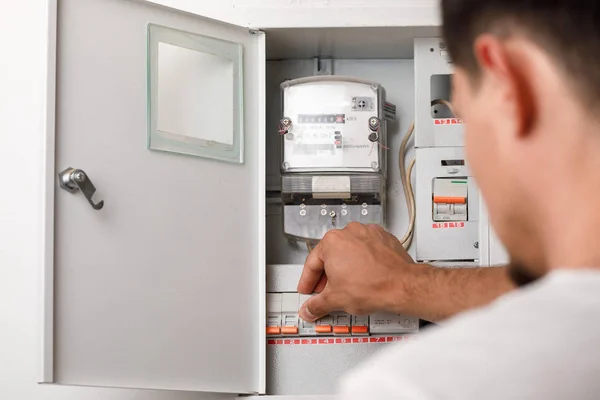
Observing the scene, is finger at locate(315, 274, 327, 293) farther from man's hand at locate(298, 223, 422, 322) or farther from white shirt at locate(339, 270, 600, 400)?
white shirt at locate(339, 270, 600, 400)

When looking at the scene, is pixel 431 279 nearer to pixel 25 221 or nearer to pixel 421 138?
pixel 421 138

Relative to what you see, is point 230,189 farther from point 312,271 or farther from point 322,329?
point 322,329

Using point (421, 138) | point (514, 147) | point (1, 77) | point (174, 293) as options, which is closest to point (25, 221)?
point (1, 77)

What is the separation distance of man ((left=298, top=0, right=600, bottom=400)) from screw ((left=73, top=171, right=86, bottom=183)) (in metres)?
0.80

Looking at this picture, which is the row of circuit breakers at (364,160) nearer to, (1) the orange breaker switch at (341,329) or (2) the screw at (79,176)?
(1) the orange breaker switch at (341,329)

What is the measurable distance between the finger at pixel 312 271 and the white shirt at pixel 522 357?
3.42 ft

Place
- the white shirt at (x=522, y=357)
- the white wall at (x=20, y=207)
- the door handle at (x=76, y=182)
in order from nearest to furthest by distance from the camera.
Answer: the white shirt at (x=522, y=357), the door handle at (x=76, y=182), the white wall at (x=20, y=207)

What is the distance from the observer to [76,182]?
131 cm

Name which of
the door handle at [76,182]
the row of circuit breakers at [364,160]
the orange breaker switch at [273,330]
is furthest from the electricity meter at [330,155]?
the door handle at [76,182]

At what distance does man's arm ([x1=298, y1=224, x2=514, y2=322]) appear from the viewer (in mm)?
1383

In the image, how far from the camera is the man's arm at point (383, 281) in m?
1.38

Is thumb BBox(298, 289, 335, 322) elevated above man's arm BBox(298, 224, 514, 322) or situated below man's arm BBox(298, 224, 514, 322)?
below

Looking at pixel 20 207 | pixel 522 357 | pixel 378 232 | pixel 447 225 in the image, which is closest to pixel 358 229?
pixel 378 232

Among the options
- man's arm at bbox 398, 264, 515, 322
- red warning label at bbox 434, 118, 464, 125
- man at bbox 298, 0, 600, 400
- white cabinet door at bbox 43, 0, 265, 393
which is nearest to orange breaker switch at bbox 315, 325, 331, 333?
white cabinet door at bbox 43, 0, 265, 393
